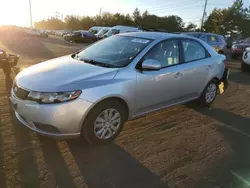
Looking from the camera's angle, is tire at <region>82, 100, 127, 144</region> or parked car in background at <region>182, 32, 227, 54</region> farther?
parked car in background at <region>182, 32, 227, 54</region>

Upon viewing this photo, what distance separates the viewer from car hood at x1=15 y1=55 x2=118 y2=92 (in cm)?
328

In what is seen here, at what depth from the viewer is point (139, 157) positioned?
346 centimetres

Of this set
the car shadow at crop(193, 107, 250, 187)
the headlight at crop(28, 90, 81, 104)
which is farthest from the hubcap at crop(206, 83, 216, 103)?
the headlight at crop(28, 90, 81, 104)

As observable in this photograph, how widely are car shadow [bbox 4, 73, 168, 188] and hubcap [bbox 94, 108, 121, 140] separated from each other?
0.18 m

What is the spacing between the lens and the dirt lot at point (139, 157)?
2.94 m

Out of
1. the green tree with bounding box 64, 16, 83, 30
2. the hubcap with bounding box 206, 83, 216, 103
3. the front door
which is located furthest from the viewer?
the green tree with bounding box 64, 16, 83, 30

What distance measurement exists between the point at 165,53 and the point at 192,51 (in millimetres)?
862

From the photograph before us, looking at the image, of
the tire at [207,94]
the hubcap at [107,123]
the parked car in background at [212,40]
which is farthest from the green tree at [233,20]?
the hubcap at [107,123]

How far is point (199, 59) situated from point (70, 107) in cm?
300

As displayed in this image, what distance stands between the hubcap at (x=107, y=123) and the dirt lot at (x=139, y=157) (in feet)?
0.60

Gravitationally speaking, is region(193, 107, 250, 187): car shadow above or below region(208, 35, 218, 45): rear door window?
below

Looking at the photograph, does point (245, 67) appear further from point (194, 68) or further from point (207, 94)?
point (194, 68)

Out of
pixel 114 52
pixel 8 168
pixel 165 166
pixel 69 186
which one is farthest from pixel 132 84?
pixel 8 168

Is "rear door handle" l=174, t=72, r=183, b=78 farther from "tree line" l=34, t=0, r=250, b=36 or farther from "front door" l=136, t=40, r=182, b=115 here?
"tree line" l=34, t=0, r=250, b=36
